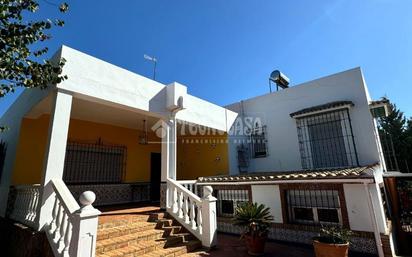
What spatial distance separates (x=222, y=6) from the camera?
7.23 metres

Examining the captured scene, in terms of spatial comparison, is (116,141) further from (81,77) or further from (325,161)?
(325,161)

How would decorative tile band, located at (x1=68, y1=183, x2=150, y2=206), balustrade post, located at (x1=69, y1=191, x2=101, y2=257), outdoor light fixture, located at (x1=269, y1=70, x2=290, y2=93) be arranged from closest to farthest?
balustrade post, located at (x1=69, y1=191, x2=101, y2=257) → decorative tile band, located at (x1=68, y1=183, x2=150, y2=206) → outdoor light fixture, located at (x1=269, y1=70, x2=290, y2=93)

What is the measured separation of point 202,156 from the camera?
11.8 meters

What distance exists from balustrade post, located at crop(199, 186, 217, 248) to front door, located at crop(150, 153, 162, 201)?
18.5 feet

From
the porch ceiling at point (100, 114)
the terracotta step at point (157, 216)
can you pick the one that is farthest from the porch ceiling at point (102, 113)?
the terracotta step at point (157, 216)

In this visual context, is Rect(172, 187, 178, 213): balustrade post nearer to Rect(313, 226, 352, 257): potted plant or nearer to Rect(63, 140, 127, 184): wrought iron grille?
Rect(313, 226, 352, 257): potted plant

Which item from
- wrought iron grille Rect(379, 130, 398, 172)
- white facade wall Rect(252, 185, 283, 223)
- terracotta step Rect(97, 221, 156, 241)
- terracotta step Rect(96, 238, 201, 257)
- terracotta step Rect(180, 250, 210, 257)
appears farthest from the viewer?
wrought iron grille Rect(379, 130, 398, 172)

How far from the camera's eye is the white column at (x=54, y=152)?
4.69 metres

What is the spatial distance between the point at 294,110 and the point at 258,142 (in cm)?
239

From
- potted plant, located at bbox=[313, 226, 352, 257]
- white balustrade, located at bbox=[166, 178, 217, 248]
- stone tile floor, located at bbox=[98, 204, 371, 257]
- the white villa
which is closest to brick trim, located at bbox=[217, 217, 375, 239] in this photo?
the white villa

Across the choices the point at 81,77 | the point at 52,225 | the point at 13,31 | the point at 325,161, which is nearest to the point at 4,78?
the point at 13,31

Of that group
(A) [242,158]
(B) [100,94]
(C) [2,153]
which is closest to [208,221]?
→ (B) [100,94]

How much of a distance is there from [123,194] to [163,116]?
178 inches

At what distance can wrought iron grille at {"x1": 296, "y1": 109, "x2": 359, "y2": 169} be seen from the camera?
352 inches
